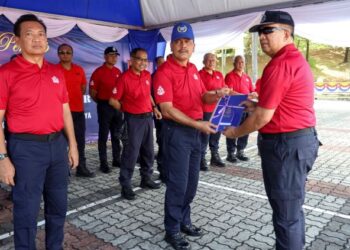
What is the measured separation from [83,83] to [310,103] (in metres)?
4.09

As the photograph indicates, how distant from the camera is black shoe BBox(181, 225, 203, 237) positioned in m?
3.33

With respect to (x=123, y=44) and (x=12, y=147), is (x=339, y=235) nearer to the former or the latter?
(x=12, y=147)

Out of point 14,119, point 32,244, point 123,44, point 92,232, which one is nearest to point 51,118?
point 14,119

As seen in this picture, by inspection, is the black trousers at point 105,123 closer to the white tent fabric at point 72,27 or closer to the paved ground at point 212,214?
the paved ground at point 212,214

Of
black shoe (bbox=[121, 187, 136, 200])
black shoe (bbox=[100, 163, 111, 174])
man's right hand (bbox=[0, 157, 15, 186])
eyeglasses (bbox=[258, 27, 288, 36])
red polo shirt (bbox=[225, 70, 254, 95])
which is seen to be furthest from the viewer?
red polo shirt (bbox=[225, 70, 254, 95])

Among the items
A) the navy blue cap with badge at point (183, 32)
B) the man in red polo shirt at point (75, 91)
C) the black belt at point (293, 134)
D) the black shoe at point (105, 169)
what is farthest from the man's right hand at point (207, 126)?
the black shoe at point (105, 169)

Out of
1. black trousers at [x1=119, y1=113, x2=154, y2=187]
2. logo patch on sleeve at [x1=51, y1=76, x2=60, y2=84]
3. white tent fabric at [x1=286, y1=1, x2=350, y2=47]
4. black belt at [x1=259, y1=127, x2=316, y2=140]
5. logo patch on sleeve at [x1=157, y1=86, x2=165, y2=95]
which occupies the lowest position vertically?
black trousers at [x1=119, y1=113, x2=154, y2=187]

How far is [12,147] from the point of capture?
7.97ft

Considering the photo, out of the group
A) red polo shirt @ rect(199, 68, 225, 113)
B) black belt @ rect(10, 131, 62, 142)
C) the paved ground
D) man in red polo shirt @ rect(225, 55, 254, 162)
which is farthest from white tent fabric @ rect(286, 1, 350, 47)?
black belt @ rect(10, 131, 62, 142)

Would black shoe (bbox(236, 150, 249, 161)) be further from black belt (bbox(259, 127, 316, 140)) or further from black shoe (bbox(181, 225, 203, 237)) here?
black belt (bbox(259, 127, 316, 140))

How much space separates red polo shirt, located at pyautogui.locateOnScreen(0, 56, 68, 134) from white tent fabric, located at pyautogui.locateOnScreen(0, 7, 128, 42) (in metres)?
4.19

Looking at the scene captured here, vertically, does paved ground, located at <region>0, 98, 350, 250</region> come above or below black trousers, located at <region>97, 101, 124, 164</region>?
below

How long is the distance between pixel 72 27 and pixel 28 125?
486cm

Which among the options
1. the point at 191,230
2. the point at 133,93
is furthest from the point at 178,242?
the point at 133,93
